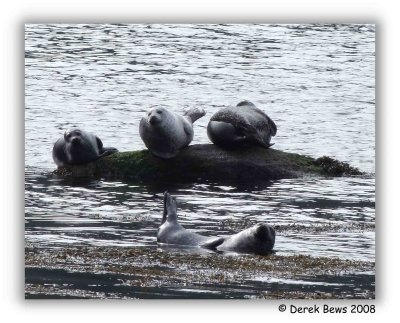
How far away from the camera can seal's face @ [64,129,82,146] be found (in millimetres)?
18078

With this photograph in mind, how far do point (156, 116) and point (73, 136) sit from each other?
1.06m

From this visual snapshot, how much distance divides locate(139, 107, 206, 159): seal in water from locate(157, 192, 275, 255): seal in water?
110 inches

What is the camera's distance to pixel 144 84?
1922 cm

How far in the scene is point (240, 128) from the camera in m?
18.0

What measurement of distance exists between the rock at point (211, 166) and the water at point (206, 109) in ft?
0.91

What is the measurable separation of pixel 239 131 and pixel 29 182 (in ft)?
Result: 8.76

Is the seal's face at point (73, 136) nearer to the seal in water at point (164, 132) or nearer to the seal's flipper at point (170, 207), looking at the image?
the seal in water at point (164, 132)

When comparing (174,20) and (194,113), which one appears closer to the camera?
(174,20)

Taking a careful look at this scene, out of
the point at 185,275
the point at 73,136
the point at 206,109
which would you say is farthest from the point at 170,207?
the point at 206,109

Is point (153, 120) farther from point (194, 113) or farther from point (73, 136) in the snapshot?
point (194, 113)

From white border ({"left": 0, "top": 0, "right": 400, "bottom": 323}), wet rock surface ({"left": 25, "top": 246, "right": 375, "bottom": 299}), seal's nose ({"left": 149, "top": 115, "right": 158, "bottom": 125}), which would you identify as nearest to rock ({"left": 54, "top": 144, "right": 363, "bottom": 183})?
seal's nose ({"left": 149, "top": 115, "right": 158, "bottom": 125})

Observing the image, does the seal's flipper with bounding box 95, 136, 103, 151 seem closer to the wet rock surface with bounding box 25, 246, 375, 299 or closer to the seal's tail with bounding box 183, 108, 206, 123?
the seal's tail with bounding box 183, 108, 206, 123
